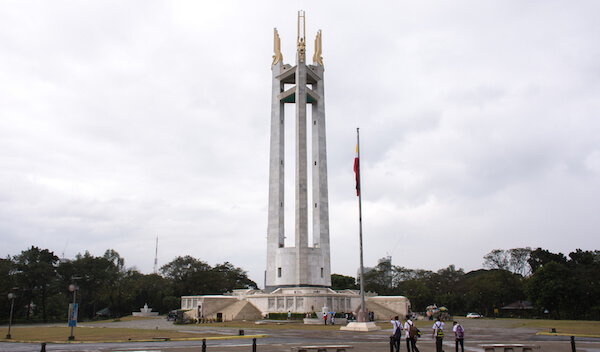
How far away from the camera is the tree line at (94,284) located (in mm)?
66875

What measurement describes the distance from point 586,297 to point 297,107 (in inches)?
1771

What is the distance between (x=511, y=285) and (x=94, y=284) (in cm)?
7208

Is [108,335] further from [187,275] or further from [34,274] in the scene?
[187,275]

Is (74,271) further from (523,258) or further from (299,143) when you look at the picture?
(523,258)

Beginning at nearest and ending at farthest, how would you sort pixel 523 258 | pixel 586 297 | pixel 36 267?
1. pixel 586 297
2. pixel 36 267
3. pixel 523 258

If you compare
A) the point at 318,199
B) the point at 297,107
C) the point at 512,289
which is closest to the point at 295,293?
the point at 318,199

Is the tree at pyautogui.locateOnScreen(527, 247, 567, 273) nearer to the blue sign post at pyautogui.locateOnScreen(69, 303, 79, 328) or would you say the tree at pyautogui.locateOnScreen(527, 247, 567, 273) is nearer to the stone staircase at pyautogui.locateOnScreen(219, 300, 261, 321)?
the stone staircase at pyautogui.locateOnScreen(219, 300, 261, 321)

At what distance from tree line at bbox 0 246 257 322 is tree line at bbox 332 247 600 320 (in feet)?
125

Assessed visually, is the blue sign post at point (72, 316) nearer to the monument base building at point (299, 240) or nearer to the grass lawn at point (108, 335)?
the grass lawn at point (108, 335)

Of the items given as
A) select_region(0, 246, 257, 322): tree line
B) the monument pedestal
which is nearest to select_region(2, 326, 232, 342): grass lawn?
the monument pedestal

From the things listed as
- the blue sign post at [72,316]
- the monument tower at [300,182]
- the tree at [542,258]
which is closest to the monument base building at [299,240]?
the monument tower at [300,182]

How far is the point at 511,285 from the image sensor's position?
8106cm

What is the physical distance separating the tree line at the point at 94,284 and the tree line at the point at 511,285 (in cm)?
3810

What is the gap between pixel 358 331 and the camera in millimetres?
28250
